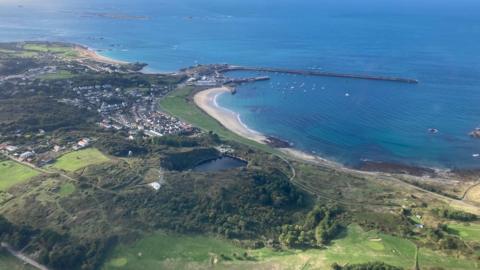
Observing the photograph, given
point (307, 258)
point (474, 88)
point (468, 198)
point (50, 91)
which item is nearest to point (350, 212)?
point (307, 258)

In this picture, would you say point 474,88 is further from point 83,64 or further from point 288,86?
point 83,64

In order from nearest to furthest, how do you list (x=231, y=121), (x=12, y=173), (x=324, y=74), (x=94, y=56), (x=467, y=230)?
(x=467, y=230)
(x=12, y=173)
(x=231, y=121)
(x=324, y=74)
(x=94, y=56)

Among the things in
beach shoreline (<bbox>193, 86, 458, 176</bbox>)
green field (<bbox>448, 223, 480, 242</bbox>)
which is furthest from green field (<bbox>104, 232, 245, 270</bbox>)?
beach shoreline (<bbox>193, 86, 458, 176</bbox>)

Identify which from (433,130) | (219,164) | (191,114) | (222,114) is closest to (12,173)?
(219,164)

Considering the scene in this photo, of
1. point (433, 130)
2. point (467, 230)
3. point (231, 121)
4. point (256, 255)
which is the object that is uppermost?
point (433, 130)

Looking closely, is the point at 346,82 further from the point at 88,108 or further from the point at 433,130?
the point at 88,108

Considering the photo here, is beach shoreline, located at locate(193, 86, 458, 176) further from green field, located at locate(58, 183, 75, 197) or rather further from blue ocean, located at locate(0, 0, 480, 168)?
green field, located at locate(58, 183, 75, 197)
